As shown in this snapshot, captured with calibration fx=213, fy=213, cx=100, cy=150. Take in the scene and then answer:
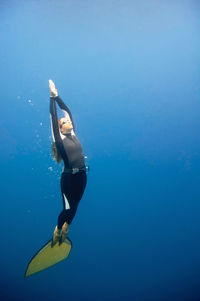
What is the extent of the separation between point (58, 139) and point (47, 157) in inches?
137

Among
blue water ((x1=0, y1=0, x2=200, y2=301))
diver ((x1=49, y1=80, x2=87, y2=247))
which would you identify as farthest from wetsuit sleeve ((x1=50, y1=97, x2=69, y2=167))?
blue water ((x1=0, y1=0, x2=200, y2=301))

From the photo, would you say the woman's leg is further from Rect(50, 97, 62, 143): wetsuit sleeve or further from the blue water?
the blue water

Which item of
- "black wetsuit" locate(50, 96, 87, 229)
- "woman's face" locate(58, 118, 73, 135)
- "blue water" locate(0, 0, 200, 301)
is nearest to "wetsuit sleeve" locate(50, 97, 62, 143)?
"black wetsuit" locate(50, 96, 87, 229)

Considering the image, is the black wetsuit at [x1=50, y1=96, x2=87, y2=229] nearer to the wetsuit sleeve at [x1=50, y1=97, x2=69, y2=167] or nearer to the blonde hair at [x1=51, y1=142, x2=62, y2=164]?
the wetsuit sleeve at [x1=50, y1=97, x2=69, y2=167]

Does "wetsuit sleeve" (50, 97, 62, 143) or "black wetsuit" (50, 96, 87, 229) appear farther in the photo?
"black wetsuit" (50, 96, 87, 229)

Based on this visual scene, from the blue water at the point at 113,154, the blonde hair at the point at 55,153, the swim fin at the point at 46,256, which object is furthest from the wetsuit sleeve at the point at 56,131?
the blue water at the point at 113,154

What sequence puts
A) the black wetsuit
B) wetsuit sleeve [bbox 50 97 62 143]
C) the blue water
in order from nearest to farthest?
wetsuit sleeve [bbox 50 97 62 143]
the black wetsuit
the blue water

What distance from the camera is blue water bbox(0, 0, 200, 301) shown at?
484 centimetres

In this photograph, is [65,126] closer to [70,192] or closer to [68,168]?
[68,168]

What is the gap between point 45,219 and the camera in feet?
22.5

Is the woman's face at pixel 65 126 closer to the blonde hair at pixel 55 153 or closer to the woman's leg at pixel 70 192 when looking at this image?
the blonde hair at pixel 55 153

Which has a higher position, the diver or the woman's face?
the woman's face

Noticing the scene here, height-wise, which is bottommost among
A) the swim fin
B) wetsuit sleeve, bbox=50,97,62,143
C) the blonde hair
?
the swim fin

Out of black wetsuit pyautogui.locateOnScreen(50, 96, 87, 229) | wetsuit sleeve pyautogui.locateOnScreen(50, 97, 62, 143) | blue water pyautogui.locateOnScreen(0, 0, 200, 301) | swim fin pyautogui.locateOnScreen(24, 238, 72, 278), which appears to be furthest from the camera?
blue water pyautogui.locateOnScreen(0, 0, 200, 301)
